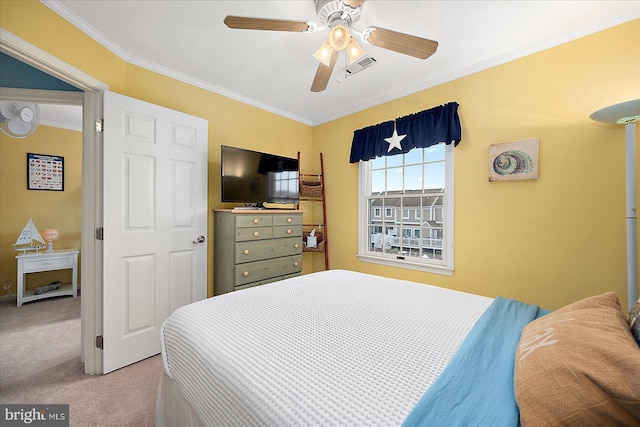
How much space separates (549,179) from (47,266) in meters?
5.77

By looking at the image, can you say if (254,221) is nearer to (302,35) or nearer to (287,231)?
(287,231)

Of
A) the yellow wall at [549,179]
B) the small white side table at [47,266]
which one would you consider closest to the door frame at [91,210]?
the small white side table at [47,266]

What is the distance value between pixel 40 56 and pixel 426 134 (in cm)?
299

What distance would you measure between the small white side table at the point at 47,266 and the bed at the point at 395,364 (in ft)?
Result: 11.4

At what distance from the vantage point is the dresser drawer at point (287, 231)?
2.79 metres

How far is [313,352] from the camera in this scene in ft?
2.92

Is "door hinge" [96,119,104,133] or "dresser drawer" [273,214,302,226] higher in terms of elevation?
"door hinge" [96,119,104,133]

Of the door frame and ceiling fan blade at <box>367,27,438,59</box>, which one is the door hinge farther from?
ceiling fan blade at <box>367,27,438,59</box>

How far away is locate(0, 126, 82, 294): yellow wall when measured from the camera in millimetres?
3393

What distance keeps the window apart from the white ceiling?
0.81 metres

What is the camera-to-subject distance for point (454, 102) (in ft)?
8.00

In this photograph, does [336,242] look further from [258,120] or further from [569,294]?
[569,294]

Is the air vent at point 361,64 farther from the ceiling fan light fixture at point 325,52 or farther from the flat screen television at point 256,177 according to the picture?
the flat screen television at point 256,177

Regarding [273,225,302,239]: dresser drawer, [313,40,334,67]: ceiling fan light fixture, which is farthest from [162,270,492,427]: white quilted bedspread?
[313,40,334,67]: ceiling fan light fixture
